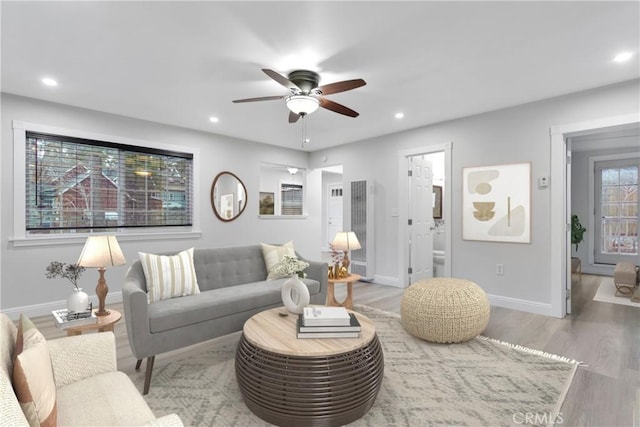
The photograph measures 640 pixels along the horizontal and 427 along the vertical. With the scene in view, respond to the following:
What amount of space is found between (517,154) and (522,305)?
1.79 meters

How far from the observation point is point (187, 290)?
2822 millimetres

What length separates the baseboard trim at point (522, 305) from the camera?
365 cm

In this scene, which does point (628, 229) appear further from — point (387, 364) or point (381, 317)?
point (387, 364)

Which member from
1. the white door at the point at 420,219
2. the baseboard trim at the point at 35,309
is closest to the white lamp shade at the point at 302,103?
the white door at the point at 420,219

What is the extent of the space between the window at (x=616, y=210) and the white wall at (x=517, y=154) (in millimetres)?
3731

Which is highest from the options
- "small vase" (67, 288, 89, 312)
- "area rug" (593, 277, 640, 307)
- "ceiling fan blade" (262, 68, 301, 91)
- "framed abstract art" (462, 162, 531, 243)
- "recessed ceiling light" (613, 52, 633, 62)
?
"recessed ceiling light" (613, 52, 633, 62)

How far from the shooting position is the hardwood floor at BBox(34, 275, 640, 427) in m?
1.95

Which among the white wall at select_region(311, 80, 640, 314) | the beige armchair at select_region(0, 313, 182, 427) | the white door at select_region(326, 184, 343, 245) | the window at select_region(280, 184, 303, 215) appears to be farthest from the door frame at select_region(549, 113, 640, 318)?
the white door at select_region(326, 184, 343, 245)

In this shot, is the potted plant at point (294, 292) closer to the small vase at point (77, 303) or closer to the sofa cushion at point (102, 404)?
the sofa cushion at point (102, 404)

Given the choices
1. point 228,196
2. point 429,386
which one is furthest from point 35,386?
point 228,196

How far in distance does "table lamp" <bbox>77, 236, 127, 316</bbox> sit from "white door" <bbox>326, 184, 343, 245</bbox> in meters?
7.57

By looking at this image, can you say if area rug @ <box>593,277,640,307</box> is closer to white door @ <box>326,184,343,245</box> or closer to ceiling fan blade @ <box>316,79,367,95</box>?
ceiling fan blade @ <box>316,79,367,95</box>

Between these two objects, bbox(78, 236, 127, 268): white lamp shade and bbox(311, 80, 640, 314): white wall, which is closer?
bbox(78, 236, 127, 268): white lamp shade

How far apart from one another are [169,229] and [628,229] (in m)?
7.96
